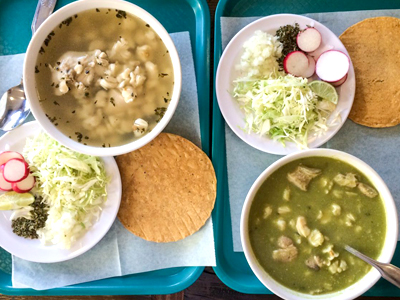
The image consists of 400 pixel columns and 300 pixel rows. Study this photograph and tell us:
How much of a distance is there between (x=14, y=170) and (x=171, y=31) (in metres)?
1.38

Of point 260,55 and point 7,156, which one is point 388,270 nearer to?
point 260,55

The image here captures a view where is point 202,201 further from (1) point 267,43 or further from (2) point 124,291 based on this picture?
(1) point 267,43

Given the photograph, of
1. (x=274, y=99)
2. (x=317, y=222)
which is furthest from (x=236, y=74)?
(x=317, y=222)

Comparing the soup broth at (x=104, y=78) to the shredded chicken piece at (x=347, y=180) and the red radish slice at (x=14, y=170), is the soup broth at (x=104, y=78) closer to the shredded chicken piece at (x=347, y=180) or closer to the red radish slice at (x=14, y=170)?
the red radish slice at (x=14, y=170)

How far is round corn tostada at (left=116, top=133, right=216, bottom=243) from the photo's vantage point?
262 centimetres

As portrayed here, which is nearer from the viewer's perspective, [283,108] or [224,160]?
[283,108]

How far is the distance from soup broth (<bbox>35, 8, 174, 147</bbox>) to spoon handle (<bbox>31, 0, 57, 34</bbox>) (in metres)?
0.49

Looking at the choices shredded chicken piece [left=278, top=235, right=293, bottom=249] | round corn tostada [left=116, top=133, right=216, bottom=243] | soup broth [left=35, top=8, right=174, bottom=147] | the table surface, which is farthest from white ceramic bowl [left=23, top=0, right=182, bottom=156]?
the table surface

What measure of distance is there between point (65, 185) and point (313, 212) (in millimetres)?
1550

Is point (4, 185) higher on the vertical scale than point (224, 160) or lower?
lower

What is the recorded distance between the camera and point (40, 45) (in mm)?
2240

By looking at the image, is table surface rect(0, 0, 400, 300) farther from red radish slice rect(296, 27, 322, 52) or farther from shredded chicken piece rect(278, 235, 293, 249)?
red radish slice rect(296, 27, 322, 52)

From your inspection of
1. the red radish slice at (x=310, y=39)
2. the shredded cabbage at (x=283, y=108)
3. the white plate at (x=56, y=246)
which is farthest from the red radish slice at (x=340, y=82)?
the white plate at (x=56, y=246)

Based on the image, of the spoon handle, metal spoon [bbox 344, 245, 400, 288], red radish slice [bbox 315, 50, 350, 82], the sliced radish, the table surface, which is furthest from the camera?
the table surface
